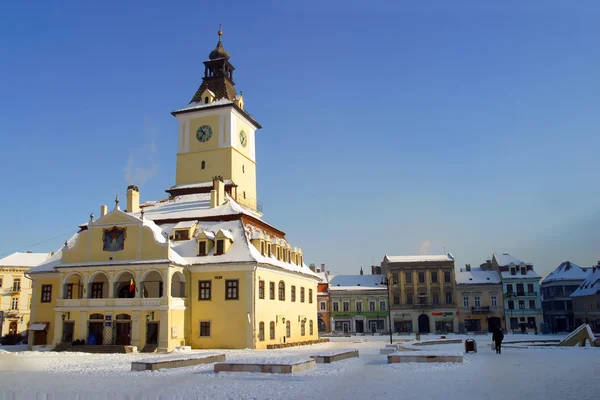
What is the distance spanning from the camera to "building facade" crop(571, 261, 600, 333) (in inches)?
2987

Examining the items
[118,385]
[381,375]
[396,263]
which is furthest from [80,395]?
[396,263]

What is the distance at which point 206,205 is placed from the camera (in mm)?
48406

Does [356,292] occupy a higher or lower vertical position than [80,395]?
higher

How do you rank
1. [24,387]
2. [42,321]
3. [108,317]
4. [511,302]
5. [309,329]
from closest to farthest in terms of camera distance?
[24,387] → [108,317] → [42,321] → [309,329] → [511,302]

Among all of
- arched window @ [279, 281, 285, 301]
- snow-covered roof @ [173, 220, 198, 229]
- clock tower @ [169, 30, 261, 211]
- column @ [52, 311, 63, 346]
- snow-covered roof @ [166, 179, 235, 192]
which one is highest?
clock tower @ [169, 30, 261, 211]

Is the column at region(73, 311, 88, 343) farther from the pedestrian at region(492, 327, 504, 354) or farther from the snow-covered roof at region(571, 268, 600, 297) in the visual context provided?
the snow-covered roof at region(571, 268, 600, 297)

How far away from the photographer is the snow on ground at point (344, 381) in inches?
637

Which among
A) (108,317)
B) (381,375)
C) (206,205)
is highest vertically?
(206,205)

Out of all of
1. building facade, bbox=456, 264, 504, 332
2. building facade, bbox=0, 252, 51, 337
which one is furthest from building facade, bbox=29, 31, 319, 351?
building facade, bbox=456, 264, 504, 332

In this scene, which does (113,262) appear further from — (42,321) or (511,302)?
(511,302)

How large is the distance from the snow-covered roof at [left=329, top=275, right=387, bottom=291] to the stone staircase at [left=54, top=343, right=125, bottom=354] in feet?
163

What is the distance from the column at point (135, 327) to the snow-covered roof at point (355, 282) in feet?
160

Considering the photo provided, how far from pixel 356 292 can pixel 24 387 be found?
224 ft

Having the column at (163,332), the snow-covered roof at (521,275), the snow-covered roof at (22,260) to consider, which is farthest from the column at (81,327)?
the snow-covered roof at (521,275)
